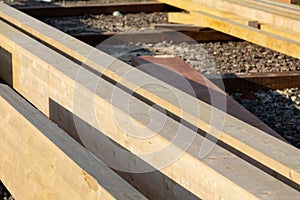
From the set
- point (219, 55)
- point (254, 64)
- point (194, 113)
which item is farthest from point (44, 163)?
point (219, 55)

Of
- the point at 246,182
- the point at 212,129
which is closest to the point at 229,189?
the point at 246,182

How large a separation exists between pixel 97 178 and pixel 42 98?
1898 mm

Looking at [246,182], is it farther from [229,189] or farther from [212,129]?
[212,129]

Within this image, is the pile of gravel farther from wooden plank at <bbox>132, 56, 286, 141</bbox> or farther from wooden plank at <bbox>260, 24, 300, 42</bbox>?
wooden plank at <bbox>132, 56, 286, 141</bbox>

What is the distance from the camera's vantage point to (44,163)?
9.41ft

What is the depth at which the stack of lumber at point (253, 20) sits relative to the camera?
236 inches

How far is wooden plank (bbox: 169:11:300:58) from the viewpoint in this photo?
570 cm

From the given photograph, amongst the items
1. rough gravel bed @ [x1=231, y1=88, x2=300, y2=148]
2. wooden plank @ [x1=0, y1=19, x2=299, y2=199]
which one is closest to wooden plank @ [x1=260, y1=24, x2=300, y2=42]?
rough gravel bed @ [x1=231, y1=88, x2=300, y2=148]

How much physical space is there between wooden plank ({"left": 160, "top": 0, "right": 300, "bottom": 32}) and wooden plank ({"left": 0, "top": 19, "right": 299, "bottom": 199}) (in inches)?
114

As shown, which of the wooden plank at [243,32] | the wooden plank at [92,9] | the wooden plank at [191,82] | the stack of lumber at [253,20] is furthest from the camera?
the wooden plank at [92,9]

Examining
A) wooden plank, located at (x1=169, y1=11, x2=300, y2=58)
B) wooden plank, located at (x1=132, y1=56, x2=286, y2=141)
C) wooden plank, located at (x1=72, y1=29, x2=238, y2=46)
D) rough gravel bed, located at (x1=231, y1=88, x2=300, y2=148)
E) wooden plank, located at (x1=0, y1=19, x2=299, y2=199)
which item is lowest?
rough gravel bed, located at (x1=231, y1=88, x2=300, y2=148)

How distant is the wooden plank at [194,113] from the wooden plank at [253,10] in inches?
93.4

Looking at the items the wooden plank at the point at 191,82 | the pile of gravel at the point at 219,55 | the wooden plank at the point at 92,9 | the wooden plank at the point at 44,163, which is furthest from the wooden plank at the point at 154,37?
the wooden plank at the point at 44,163

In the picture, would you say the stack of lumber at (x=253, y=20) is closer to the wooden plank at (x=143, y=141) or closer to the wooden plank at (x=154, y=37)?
the wooden plank at (x=154, y=37)
